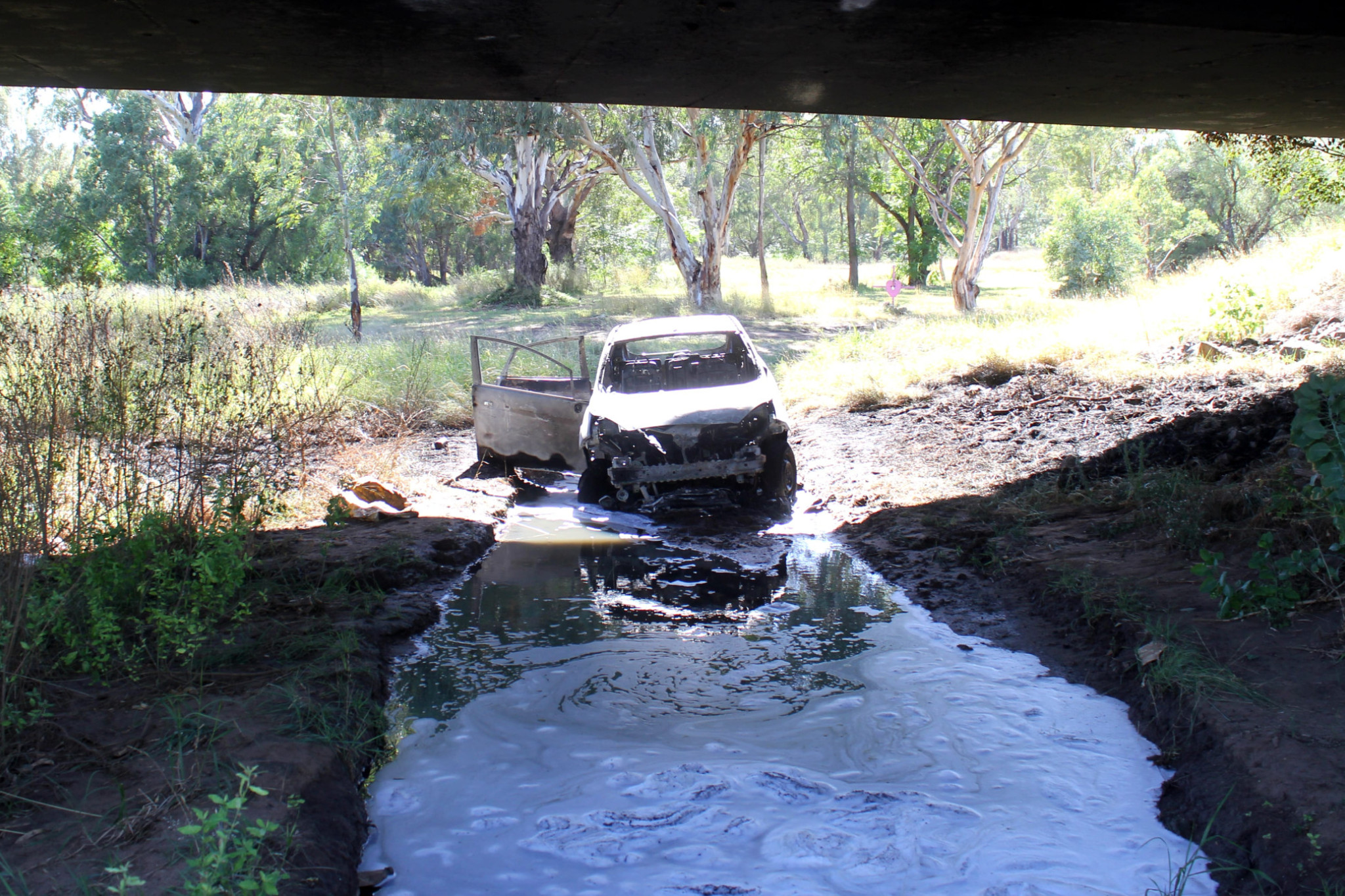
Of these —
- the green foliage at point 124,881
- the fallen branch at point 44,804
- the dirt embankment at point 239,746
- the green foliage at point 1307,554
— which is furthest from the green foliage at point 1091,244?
the green foliage at point 124,881

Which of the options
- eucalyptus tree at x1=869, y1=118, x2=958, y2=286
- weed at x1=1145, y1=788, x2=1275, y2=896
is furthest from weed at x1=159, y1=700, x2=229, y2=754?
eucalyptus tree at x1=869, y1=118, x2=958, y2=286

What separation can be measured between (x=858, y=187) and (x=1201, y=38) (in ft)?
110

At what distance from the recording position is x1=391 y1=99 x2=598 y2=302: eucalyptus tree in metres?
20.0

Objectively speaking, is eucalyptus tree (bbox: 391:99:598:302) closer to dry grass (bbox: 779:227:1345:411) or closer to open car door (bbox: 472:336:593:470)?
dry grass (bbox: 779:227:1345:411)

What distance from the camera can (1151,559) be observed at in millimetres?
6336

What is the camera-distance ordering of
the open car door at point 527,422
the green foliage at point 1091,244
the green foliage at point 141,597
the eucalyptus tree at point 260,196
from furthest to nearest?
the green foliage at point 1091,244 < the eucalyptus tree at point 260,196 < the open car door at point 527,422 < the green foliage at point 141,597

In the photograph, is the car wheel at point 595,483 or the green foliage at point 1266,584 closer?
the green foliage at point 1266,584

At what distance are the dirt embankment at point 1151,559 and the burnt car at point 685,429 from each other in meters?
1.02

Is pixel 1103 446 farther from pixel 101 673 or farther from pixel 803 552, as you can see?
pixel 101 673

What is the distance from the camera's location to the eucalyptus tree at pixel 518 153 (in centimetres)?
2000

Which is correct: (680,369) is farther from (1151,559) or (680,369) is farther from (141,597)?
(141,597)

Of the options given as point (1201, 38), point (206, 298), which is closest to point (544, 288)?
point (206, 298)

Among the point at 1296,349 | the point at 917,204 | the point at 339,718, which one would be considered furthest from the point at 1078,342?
the point at 917,204

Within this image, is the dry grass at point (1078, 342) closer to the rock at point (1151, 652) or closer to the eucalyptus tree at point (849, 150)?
the eucalyptus tree at point (849, 150)
